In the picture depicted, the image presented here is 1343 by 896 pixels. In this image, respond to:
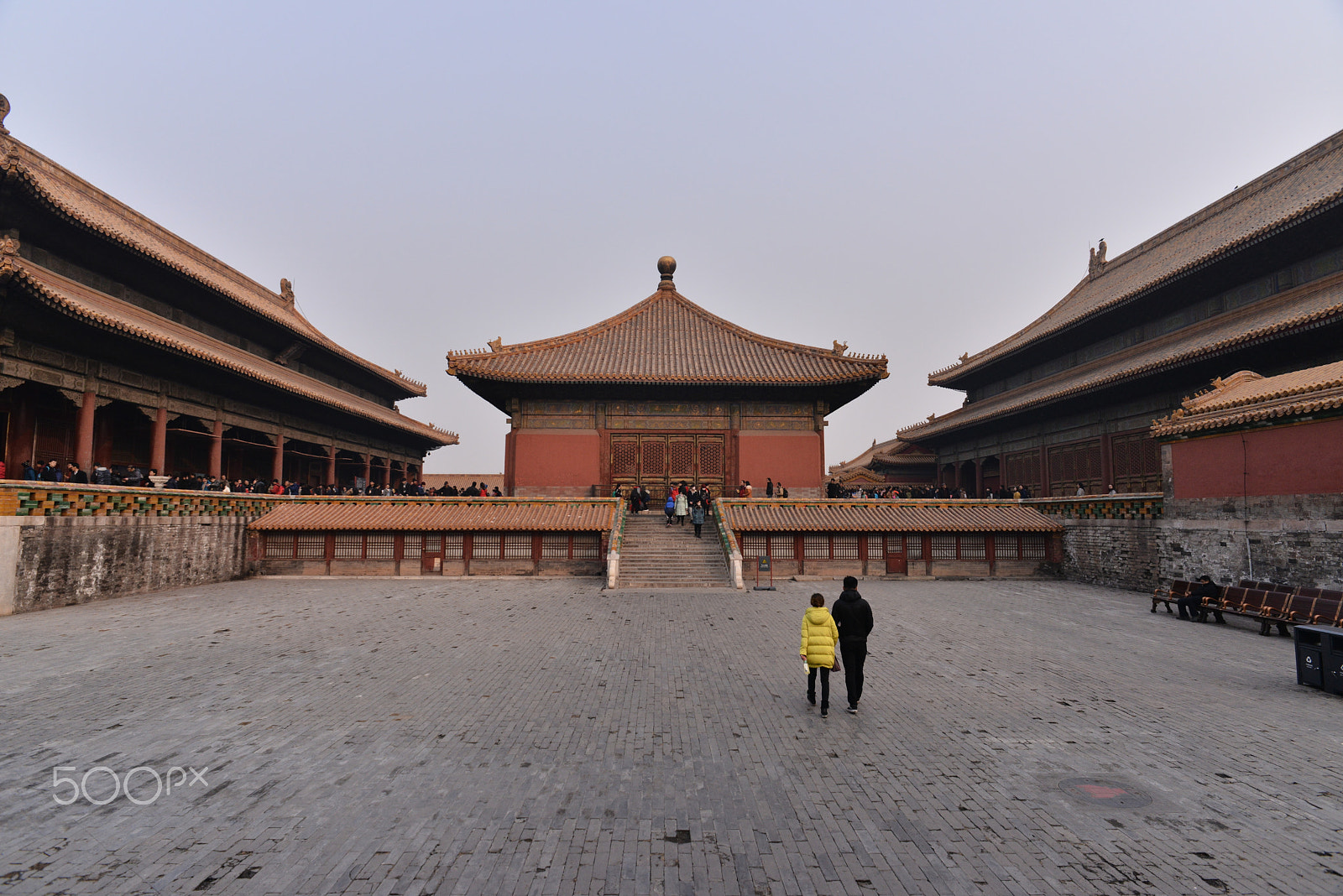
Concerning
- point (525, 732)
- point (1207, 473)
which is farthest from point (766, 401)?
point (525, 732)

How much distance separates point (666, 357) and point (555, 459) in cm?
612

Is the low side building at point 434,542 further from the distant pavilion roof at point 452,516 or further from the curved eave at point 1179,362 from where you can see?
the curved eave at point 1179,362

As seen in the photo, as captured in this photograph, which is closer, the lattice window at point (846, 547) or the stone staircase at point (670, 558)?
the stone staircase at point (670, 558)

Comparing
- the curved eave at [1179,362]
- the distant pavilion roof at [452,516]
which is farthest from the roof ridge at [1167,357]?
the distant pavilion roof at [452,516]

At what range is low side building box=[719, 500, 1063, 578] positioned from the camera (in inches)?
747

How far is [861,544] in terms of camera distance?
62.7 ft

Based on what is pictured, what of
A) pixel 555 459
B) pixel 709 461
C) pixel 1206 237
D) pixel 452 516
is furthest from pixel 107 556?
pixel 1206 237

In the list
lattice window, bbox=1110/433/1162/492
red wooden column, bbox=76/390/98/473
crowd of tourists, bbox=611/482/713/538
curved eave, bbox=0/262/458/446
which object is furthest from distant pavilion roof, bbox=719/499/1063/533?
red wooden column, bbox=76/390/98/473

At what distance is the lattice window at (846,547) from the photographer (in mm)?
19062

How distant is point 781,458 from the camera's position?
24.2m

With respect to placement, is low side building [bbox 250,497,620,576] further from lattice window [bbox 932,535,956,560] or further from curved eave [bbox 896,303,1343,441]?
curved eave [bbox 896,303,1343,441]

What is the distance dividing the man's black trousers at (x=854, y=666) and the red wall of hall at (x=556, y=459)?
1749 cm
